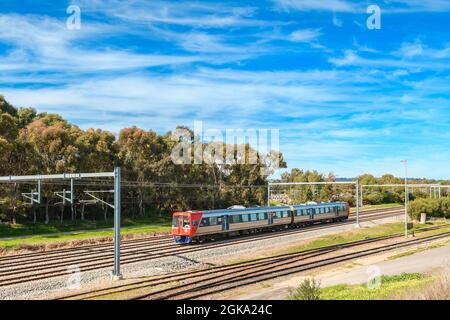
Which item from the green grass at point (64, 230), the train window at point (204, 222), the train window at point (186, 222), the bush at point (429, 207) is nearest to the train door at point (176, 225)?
the train window at point (186, 222)

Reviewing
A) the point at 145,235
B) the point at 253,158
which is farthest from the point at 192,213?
the point at 253,158

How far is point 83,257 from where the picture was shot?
30.5 meters

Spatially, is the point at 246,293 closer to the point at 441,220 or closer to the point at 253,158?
the point at 441,220

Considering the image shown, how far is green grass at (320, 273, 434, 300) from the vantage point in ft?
54.5

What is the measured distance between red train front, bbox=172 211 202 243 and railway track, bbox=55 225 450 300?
8.21 meters

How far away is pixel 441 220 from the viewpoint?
63.1 meters

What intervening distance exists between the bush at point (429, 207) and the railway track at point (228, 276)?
30374 mm

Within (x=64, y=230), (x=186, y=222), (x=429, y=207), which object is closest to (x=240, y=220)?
(x=186, y=222)

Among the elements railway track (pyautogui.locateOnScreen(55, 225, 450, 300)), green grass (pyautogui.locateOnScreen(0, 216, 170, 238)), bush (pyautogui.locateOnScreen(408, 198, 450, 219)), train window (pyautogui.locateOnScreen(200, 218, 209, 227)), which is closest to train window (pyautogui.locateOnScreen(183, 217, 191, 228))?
train window (pyautogui.locateOnScreen(200, 218, 209, 227))

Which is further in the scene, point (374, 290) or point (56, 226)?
point (56, 226)

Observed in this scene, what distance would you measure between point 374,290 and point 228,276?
7922 mm

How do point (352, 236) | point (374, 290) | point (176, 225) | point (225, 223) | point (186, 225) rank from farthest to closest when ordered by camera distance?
point (352, 236)
point (225, 223)
point (176, 225)
point (186, 225)
point (374, 290)

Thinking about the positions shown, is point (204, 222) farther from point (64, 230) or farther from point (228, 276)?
point (64, 230)

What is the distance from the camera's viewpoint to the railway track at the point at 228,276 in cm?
1964
